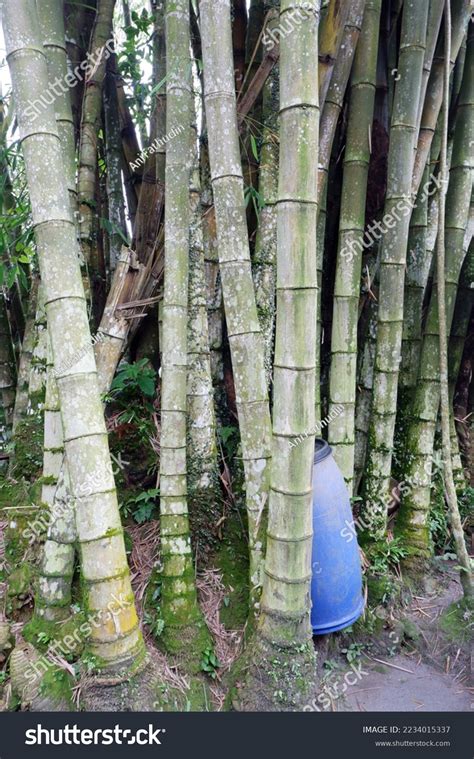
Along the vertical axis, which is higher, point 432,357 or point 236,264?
point 236,264

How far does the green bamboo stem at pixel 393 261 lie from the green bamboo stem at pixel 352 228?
5.8 inches

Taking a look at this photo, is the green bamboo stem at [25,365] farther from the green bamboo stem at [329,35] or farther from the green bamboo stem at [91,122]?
the green bamboo stem at [329,35]

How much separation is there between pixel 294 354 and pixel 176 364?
584 mm

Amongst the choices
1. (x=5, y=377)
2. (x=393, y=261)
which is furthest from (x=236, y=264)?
(x=5, y=377)

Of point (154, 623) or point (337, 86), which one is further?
point (337, 86)

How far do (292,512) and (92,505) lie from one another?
73cm

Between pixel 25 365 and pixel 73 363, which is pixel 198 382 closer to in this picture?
pixel 73 363

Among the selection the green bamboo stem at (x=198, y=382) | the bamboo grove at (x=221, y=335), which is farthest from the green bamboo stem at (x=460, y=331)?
the green bamboo stem at (x=198, y=382)

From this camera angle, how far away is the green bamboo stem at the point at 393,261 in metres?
2.54

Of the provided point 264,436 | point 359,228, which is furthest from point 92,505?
point 359,228

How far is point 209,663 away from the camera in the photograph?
2.13 metres

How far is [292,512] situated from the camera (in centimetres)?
185
